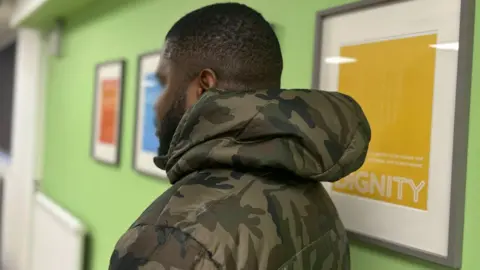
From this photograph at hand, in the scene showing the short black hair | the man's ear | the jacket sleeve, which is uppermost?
the short black hair

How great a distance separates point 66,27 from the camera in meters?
3.20

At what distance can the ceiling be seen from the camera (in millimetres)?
3550

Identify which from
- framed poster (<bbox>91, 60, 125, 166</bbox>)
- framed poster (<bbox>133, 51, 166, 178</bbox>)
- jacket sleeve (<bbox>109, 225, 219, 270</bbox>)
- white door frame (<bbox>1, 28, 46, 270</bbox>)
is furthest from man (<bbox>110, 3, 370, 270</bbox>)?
white door frame (<bbox>1, 28, 46, 270</bbox>)

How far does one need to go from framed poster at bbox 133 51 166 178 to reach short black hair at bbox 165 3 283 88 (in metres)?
1.08

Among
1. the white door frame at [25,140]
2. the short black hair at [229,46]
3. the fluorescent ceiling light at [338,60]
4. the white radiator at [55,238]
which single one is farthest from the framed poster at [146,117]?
the white door frame at [25,140]

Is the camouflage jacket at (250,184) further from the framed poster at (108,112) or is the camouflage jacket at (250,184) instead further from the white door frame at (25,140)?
the white door frame at (25,140)

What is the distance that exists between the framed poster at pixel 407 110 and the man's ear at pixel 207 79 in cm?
41

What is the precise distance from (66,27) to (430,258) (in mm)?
2780

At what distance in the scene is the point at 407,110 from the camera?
1.02m

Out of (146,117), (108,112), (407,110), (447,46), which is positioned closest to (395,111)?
(407,110)

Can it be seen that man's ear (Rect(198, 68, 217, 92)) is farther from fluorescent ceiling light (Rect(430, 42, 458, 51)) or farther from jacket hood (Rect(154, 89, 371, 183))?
fluorescent ceiling light (Rect(430, 42, 458, 51))

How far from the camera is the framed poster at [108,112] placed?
91.2 inches

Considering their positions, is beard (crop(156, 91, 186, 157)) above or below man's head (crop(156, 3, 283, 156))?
below

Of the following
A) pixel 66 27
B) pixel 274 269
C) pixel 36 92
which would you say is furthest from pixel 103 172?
pixel 274 269
